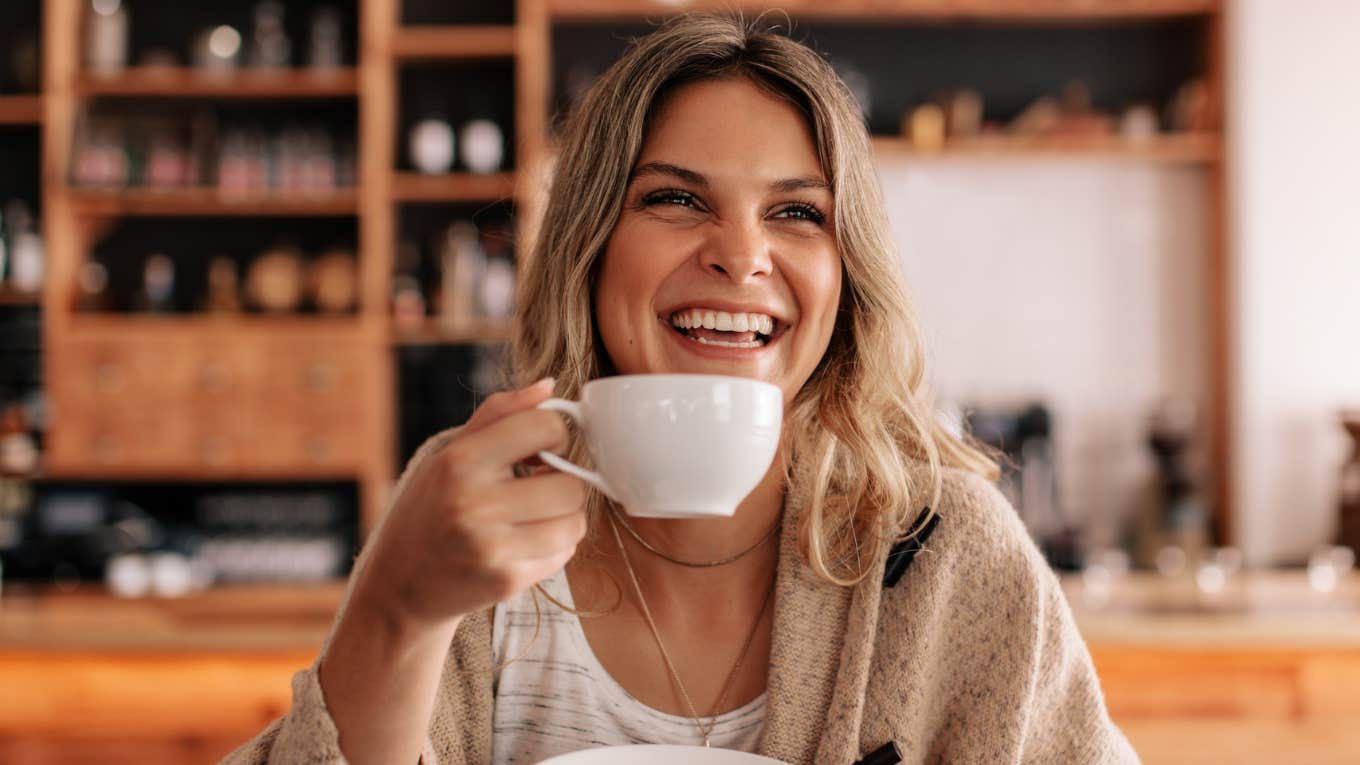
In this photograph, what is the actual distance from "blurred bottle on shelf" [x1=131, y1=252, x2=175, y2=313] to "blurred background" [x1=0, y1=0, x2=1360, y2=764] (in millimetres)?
18

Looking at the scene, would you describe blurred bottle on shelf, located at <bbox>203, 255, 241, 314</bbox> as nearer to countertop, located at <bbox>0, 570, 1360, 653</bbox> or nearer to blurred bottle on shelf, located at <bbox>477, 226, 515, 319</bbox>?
blurred bottle on shelf, located at <bbox>477, 226, 515, 319</bbox>

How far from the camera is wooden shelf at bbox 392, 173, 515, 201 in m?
3.73

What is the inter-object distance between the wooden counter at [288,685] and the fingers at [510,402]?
1.19 meters

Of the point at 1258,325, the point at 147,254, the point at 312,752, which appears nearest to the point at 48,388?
the point at 147,254

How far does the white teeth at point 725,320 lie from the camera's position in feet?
3.55

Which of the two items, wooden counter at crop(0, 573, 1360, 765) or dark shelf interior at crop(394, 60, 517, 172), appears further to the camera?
dark shelf interior at crop(394, 60, 517, 172)

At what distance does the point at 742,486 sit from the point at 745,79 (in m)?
0.56

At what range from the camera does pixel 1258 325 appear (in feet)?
12.0

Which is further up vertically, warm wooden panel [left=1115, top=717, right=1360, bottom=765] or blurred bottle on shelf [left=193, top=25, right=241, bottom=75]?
blurred bottle on shelf [left=193, top=25, right=241, bottom=75]

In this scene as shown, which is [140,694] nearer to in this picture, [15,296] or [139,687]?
[139,687]

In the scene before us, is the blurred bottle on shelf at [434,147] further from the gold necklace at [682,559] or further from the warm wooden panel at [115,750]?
the gold necklace at [682,559]

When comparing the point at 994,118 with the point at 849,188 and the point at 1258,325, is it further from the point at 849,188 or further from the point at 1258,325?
the point at 849,188

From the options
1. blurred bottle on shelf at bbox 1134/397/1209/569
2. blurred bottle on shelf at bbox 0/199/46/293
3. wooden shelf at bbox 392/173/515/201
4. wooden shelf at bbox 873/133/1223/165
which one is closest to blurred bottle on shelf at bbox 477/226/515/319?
wooden shelf at bbox 392/173/515/201

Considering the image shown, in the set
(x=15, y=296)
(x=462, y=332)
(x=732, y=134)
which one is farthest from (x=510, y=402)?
(x=15, y=296)
